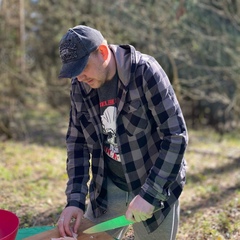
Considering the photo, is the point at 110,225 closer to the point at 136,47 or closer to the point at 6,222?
the point at 6,222

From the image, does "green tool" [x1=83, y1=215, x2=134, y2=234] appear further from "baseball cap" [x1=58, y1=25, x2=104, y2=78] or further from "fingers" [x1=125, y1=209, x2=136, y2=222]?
"baseball cap" [x1=58, y1=25, x2=104, y2=78]

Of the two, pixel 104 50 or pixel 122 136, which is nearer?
pixel 104 50

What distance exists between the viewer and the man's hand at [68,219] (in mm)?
2350

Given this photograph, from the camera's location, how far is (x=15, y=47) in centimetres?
697

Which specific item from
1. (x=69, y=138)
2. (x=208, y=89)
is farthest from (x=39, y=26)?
(x=69, y=138)

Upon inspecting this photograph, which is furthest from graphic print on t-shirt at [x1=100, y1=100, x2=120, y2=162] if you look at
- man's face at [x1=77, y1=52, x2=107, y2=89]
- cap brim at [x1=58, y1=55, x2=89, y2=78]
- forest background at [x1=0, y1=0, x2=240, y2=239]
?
forest background at [x1=0, y1=0, x2=240, y2=239]

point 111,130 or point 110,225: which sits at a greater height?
point 111,130

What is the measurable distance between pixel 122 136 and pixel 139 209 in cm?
40

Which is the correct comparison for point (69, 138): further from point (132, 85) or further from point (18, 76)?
point (18, 76)

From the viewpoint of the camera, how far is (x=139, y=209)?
6.75 ft

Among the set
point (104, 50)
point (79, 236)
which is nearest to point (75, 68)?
point (104, 50)

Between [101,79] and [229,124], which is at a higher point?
[101,79]

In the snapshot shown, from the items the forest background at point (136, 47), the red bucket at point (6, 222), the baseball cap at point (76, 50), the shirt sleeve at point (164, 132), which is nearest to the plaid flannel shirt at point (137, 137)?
the shirt sleeve at point (164, 132)

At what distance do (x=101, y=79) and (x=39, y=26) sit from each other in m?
5.95
